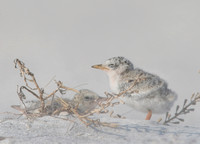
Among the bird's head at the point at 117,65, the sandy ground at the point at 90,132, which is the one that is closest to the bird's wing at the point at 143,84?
the bird's head at the point at 117,65

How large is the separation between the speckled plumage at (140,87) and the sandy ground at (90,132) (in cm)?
34

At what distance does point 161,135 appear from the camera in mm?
3977

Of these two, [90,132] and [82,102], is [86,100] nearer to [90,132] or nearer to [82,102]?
[82,102]

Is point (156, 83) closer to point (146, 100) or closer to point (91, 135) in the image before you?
point (146, 100)

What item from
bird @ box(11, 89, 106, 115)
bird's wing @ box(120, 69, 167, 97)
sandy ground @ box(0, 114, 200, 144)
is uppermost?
bird's wing @ box(120, 69, 167, 97)

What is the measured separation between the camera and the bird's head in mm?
5066

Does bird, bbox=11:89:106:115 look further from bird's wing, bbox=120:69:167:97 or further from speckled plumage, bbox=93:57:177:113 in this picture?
bird's wing, bbox=120:69:167:97

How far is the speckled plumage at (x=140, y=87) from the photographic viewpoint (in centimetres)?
466

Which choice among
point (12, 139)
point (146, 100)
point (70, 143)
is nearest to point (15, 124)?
point (12, 139)

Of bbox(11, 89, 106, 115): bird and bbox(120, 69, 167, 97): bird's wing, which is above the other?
bbox(120, 69, 167, 97): bird's wing

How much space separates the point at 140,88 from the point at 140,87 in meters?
0.02

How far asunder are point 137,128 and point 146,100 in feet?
2.00

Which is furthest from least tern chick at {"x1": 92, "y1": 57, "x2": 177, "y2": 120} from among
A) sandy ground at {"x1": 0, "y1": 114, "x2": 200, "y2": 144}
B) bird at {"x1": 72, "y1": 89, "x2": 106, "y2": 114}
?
bird at {"x1": 72, "y1": 89, "x2": 106, "y2": 114}

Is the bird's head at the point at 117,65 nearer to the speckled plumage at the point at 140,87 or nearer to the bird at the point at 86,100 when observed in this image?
the speckled plumage at the point at 140,87
